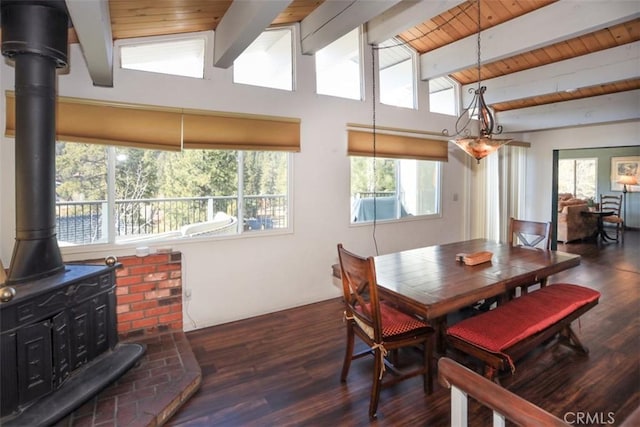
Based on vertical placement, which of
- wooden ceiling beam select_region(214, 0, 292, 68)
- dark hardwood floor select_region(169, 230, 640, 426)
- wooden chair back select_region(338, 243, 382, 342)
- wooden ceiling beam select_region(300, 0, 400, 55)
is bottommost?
dark hardwood floor select_region(169, 230, 640, 426)

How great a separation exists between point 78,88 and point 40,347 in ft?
6.43

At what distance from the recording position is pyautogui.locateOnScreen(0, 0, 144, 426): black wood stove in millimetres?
1768

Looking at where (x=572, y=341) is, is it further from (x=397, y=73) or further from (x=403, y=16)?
(x=397, y=73)

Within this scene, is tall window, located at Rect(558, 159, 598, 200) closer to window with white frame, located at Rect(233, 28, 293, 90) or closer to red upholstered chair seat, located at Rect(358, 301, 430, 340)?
window with white frame, located at Rect(233, 28, 293, 90)

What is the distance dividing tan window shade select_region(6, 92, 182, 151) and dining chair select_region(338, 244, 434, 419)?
1944mm

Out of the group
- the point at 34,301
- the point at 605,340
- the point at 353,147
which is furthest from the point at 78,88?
the point at 605,340

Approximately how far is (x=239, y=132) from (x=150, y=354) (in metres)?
2.07

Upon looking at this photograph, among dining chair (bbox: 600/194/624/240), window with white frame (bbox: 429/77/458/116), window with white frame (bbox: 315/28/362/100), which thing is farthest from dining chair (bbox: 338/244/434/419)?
dining chair (bbox: 600/194/624/240)

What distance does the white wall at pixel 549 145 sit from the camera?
18.8ft

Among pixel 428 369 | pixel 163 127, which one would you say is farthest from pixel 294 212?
pixel 428 369

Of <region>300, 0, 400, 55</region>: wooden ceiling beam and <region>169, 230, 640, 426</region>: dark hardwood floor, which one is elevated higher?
<region>300, 0, 400, 55</region>: wooden ceiling beam

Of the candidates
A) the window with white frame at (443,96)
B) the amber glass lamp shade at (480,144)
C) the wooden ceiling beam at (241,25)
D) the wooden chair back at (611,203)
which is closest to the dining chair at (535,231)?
the amber glass lamp shade at (480,144)

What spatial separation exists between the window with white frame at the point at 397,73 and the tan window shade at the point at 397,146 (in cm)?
50

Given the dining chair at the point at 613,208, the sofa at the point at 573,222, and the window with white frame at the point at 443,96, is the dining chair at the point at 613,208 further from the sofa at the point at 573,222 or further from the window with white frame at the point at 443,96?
the window with white frame at the point at 443,96
